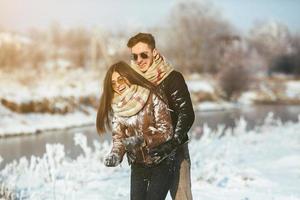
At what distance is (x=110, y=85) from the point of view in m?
3.29

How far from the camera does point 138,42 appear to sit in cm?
330

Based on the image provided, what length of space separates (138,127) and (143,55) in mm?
416

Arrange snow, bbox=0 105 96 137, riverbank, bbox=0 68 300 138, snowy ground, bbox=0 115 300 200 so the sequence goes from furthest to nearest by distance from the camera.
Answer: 1. riverbank, bbox=0 68 300 138
2. snow, bbox=0 105 96 137
3. snowy ground, bbox=0 115 300 200

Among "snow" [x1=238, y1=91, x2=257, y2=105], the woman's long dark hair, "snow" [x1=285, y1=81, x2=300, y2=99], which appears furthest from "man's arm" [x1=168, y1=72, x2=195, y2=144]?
"snow" [x1=285, y1=81, x2=300, y2=99]

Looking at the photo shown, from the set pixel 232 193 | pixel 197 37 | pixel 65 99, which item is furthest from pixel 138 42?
pixel 197 37

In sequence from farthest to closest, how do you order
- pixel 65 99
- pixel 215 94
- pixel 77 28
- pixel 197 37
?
pixel 77 28, pixel 197 37, pixel 215 94, pixel 65 99

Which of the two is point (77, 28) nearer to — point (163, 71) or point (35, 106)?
point (35, 106)

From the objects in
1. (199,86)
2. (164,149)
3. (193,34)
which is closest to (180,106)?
(164,149)

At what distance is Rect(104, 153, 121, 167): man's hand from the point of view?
3174 millimetres

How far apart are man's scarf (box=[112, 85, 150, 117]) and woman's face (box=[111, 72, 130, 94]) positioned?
3 centimetres

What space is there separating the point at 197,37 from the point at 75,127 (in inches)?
1426

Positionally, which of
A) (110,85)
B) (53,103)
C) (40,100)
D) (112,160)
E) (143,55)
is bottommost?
(53,103)

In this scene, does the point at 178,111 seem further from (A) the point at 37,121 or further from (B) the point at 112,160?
(A) the point at 37,121

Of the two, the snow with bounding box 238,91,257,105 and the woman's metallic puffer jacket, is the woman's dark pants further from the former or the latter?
the snow with bounding box 238,91,257,105
